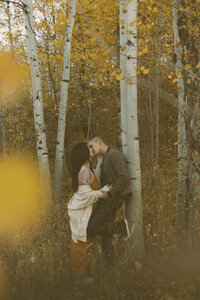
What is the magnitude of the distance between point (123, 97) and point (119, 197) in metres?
1.32

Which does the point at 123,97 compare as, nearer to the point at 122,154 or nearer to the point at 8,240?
the point at 122,154

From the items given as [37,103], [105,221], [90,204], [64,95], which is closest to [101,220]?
[105,221]

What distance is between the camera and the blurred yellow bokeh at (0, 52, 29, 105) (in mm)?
12005

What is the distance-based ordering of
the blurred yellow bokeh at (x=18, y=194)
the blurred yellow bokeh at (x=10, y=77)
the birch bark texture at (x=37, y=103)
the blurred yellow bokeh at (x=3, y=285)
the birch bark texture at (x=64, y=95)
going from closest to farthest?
the blurred yellow bokeh at (x=3, y=285), the birch bark texture at (x=37, y=103), the birch bark texture at (x=64, y=95), the blurred yellow bokeh at (x=18, y=194), the blurred yellow bokeh at (x=10, y=77)

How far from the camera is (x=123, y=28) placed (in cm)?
359

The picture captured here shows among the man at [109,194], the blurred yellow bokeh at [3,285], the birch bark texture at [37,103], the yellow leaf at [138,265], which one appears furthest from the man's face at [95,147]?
the birch bark texture at [37,103]

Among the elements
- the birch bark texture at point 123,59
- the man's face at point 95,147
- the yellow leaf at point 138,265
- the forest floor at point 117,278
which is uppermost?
the birch bark texture at point 123,59

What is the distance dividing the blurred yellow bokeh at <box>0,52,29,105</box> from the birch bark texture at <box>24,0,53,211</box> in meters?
6.24

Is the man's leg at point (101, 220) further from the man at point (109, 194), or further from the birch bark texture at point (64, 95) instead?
the birch bark texture at point (64, 95)

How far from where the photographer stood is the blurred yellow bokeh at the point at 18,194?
6.50 m

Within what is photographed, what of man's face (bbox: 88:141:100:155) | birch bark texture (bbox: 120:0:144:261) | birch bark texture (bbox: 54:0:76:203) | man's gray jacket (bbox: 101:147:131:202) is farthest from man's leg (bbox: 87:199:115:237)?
birch bark texture (bbox: 54:0:76:203)

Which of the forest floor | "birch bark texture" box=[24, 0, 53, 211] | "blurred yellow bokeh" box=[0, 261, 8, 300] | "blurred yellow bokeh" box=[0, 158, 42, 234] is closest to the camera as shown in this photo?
the forest floor

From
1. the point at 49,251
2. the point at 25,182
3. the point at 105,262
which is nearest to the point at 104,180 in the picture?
the point at 105,262

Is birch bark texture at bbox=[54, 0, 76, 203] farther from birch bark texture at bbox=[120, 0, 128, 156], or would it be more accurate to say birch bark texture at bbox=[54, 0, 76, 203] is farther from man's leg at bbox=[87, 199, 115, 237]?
man's leg at bbox=[87, 199, 115, 237]
